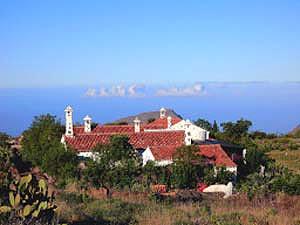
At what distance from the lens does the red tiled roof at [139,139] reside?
30.5 m

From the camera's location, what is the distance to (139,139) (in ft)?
103

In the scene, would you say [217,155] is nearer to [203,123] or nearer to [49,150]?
[49,150]

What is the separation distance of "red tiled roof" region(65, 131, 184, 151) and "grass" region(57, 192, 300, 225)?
16.6 meters

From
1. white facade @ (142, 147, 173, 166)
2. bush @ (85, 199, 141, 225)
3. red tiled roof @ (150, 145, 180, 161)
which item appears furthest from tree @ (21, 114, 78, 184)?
bush @ (85, 199, 141, 225)

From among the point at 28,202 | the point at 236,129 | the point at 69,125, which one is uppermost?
the point at 28,202

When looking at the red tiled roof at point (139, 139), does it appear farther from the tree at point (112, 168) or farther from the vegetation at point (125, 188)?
the tree at point (112, 168)

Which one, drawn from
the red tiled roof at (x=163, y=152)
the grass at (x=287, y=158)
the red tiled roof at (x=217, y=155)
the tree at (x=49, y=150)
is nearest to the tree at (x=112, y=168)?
the tree at (x=49, y=150)

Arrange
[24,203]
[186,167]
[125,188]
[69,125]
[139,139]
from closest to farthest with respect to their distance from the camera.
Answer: [24,203] → [125,188] → [186,167] → [139,139] → [69,125]

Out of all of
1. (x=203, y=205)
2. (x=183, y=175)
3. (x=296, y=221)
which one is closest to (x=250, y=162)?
(x=183, y=175)

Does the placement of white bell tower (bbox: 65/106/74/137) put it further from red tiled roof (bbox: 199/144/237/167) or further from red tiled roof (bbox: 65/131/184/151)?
red tiled roof (bbox: 199/144/237/167)

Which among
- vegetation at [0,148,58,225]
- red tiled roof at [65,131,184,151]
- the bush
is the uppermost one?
vegetation at [0,148,58,225]

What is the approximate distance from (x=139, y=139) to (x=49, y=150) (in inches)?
271

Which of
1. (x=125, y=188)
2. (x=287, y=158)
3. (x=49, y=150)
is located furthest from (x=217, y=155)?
(x=287, y=158)

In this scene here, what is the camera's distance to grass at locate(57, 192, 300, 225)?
10.4 m
